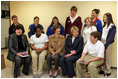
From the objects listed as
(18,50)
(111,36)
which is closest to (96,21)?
(111,36)

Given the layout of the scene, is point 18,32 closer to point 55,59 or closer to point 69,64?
point 55,59

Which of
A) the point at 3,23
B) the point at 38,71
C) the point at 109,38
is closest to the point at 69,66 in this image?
the point at 38,71

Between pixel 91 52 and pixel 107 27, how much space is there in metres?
0.69

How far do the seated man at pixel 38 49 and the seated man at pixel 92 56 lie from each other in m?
0.85

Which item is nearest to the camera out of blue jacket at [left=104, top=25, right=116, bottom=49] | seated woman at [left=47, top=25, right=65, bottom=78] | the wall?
blue jacket at [left=104, top=25, right=116, bottom=49]

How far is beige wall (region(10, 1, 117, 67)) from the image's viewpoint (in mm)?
3617

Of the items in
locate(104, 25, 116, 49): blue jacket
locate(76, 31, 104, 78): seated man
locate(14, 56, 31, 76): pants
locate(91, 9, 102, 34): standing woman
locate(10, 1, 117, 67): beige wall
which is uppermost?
locate(10, 1, 117, 67): beige wall

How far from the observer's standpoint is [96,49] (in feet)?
9.05

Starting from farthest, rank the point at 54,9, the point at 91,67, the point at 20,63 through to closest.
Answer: the point at 54,9
the point at 20,63
the point at 91,67

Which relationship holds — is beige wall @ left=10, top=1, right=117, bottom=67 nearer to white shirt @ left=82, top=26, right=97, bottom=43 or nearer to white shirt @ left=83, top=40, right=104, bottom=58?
white shirt @ left=82, top=26, right=97, bottom=43

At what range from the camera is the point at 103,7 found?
3.62 meters

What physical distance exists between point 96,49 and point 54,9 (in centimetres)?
193

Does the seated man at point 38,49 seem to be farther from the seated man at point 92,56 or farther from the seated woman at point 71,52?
the seated man at point 92,56

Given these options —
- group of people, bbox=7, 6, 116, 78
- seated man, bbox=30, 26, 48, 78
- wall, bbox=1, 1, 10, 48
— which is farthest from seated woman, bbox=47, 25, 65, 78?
wall, bbox=1, 1, 10, 48
